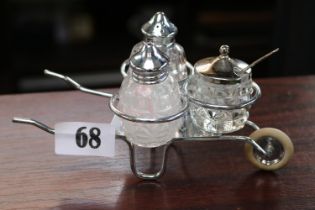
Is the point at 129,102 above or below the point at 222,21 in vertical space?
above

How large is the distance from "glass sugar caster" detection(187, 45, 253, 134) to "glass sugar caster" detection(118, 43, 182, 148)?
5 centimetres

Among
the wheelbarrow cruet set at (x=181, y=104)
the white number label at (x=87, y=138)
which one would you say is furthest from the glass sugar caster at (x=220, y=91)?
the white number label at (x=87, y=138)

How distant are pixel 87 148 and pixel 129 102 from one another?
0.29ft

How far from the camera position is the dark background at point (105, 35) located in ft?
6.75

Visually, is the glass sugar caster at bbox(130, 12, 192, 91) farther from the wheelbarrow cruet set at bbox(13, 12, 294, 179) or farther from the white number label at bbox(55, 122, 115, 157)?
the white number label at bbox(55, 122, 115, 157)

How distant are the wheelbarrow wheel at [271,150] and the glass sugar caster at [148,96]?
5.0 inches

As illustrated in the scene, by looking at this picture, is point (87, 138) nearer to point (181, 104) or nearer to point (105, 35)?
point (181, 104)

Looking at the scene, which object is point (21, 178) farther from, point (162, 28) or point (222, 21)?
point (222, 21)

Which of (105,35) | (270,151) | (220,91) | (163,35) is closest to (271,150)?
(270,151)

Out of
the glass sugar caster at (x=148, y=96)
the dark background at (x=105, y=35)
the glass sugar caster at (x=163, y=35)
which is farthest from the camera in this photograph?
the dark background at (x=105, y=35)

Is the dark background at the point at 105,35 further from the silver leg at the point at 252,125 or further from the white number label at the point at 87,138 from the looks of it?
the white number label at the point at 87,138

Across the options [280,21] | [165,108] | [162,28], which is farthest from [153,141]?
[280,21]

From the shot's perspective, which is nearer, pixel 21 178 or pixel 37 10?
pixel 21 178

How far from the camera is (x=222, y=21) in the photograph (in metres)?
2.21
